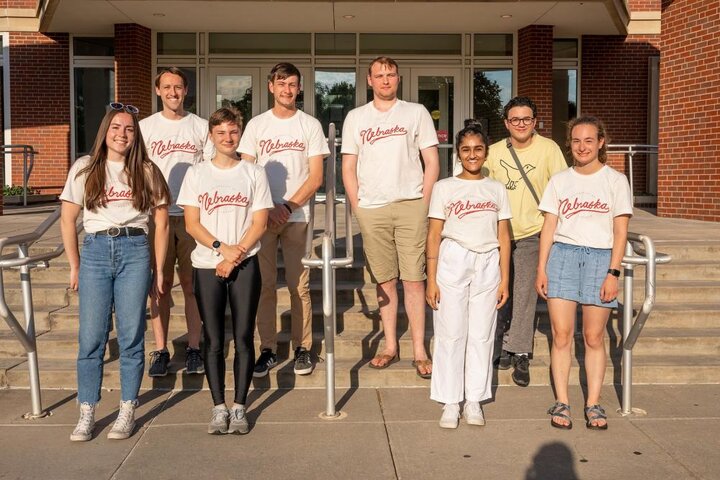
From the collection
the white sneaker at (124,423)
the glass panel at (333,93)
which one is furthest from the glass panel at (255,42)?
the white sneaker at (124,423)

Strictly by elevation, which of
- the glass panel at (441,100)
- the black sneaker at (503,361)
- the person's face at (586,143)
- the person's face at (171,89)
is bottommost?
the black sneaker at (503,361)

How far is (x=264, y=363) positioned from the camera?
5.32 metres

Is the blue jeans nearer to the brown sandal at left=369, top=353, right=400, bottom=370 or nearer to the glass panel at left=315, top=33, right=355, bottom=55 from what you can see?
the brown sandal at left=369, top=353, right=400, bottom=370

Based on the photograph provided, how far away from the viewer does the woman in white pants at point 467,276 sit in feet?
14.6

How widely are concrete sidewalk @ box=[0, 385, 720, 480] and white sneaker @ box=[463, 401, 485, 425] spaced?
43 millimetres

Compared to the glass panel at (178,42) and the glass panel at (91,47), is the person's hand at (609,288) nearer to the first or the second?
the glass panel at (178,42)

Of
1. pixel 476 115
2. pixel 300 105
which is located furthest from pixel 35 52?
pixel 476 115

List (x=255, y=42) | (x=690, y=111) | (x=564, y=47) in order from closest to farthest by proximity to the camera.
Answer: (x=690, y=111) → (x=255, y=42) → (x=564, y=47)

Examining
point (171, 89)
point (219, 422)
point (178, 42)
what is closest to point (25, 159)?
point (178, 42)

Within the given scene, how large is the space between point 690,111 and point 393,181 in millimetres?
7214

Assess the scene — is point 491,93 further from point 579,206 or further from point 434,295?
point 434,295

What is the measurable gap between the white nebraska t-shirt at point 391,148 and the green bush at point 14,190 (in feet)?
39.3

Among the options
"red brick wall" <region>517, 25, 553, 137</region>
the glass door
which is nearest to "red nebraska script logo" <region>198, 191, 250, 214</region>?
"red brick wall" <region>517, 25, 553, 137</region>

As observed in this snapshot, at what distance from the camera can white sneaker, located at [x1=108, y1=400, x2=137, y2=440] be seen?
4.30 m
